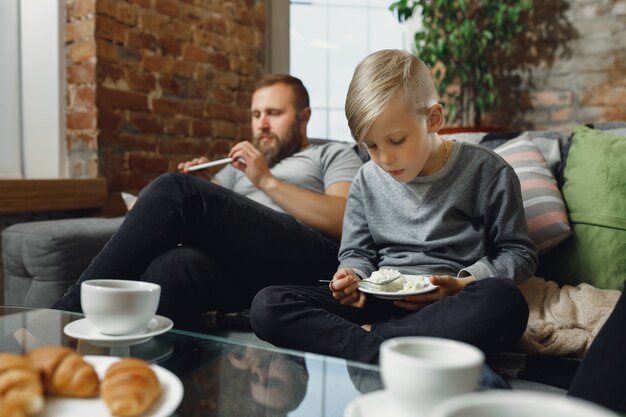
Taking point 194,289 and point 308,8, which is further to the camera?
point 308,8

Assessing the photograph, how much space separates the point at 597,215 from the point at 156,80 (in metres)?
1.74

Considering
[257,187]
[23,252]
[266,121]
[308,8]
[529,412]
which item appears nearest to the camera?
[529,412]

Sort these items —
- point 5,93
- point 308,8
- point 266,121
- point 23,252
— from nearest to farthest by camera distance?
point 23,252, point 266,121, point 5,93, point 308,8

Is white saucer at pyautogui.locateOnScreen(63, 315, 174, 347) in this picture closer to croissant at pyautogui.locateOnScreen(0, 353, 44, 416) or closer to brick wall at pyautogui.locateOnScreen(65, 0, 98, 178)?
croissant at pyautogui.locateOnScreen(0, 353, 44, 416)

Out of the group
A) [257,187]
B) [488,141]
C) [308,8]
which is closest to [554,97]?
[308,8]

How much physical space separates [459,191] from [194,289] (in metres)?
0.61

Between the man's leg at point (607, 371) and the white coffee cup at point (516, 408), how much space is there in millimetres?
390

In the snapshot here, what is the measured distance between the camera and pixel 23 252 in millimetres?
1620

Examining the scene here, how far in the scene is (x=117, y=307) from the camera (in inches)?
33.0

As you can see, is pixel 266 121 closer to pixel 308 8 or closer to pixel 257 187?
pixel 257 187

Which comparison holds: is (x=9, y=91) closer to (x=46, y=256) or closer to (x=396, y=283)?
(x=46, y=256)

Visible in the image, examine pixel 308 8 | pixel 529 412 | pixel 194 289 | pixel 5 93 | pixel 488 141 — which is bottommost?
pixel 194 289

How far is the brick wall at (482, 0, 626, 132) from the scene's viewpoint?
3.32 meters

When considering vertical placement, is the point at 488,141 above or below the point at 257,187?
above
